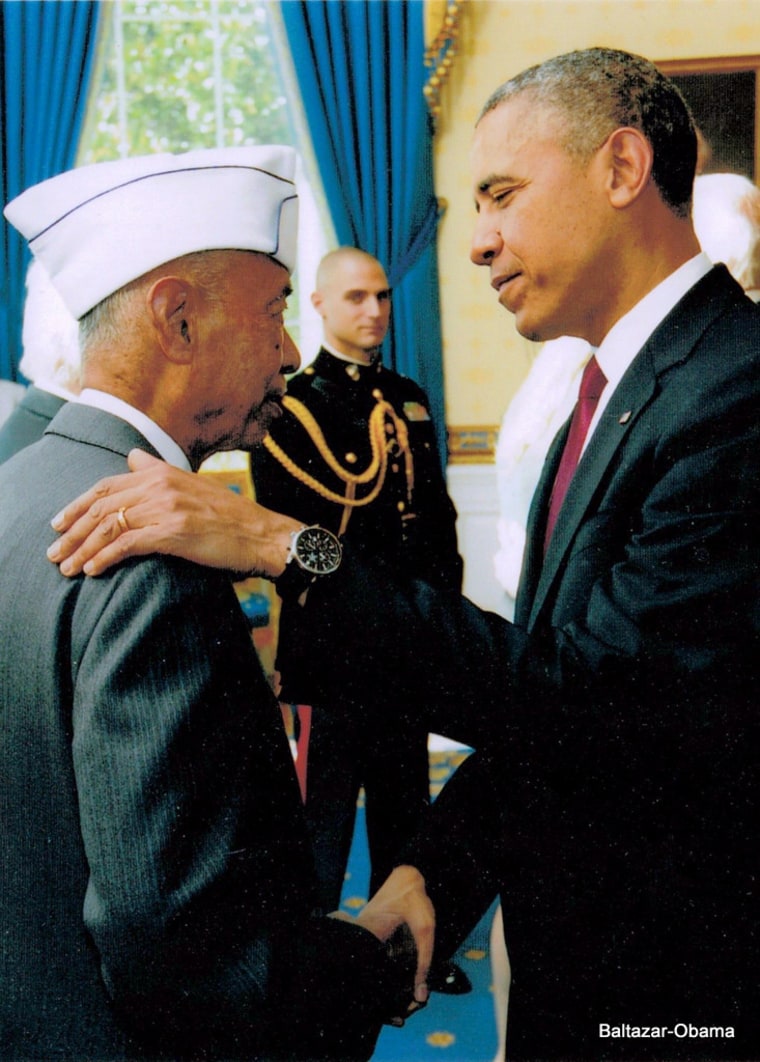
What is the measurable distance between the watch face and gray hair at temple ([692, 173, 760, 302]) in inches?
48.7

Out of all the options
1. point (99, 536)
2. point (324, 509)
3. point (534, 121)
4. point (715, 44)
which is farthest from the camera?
point (715, 44)

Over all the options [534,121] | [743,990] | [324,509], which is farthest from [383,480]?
[743,990]

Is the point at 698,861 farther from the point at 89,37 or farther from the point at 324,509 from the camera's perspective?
the point at 89,37

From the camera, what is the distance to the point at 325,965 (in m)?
1.05

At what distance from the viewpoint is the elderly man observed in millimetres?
946

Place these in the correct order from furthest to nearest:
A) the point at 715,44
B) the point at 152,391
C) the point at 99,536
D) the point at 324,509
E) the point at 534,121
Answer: the point at 715,44
the point at 324,509
the point at 534,121
the point at 152,391
the point at 99,536

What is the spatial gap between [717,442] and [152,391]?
0.64m

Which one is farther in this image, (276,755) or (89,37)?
(89,37)

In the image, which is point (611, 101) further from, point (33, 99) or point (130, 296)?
point (33, 99)

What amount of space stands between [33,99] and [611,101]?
15.3 ft

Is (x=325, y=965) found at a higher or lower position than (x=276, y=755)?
lower

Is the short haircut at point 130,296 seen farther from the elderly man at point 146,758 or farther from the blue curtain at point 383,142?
the blue curtain at point 383,142

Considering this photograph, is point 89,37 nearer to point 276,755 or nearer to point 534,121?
point 534,121

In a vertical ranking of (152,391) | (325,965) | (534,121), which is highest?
(534,121)
